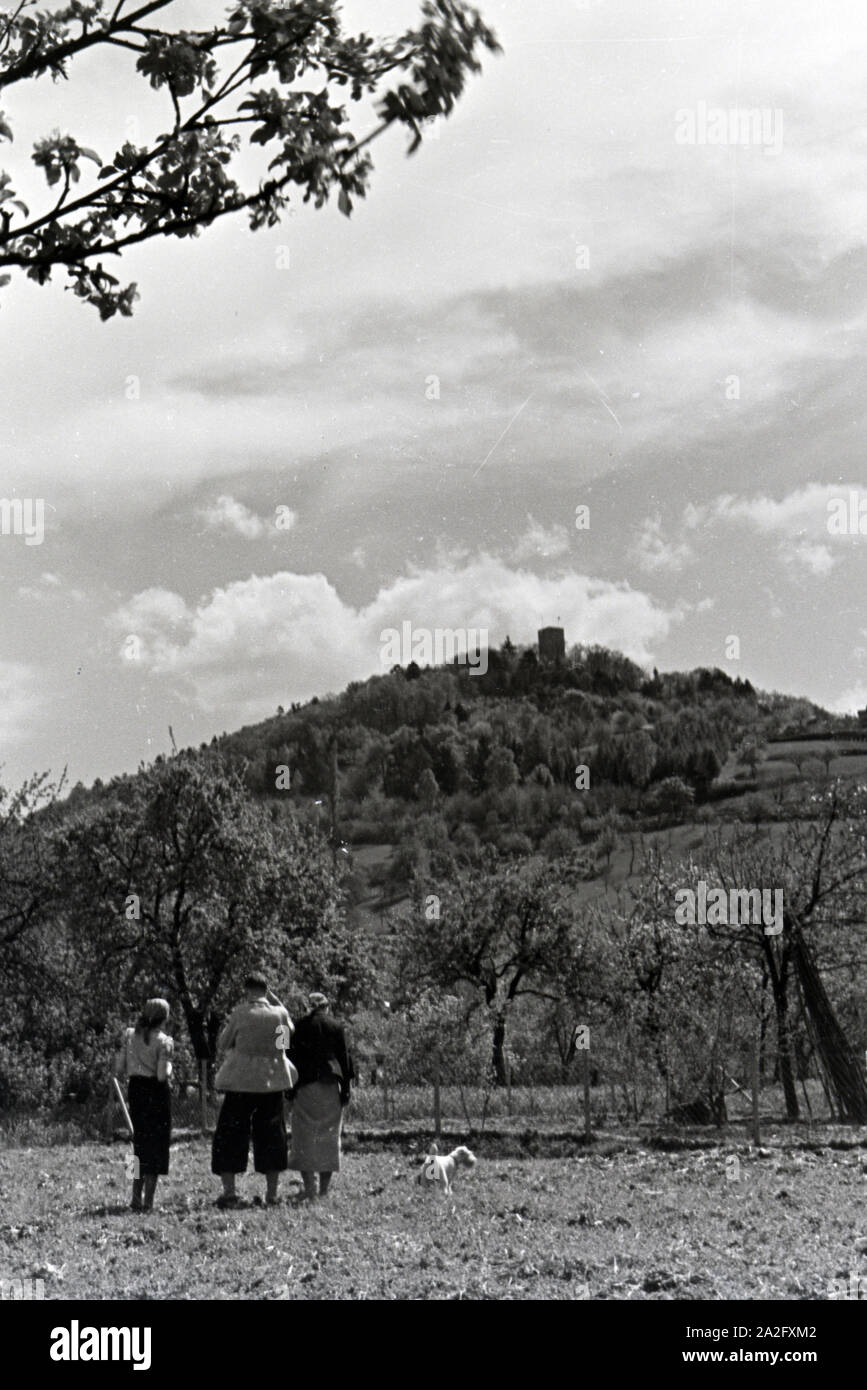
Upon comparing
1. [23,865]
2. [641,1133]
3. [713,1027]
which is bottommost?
[641,1133]

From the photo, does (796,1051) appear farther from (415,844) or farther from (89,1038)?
(415,844)

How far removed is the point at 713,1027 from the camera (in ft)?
76.0

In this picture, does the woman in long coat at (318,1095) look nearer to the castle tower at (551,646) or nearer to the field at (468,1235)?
the field at (468,1235)

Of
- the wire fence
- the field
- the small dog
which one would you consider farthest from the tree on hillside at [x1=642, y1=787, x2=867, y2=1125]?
the small dog

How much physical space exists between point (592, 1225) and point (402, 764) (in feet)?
482

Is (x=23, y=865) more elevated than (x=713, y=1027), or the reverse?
(x=23, y=865)

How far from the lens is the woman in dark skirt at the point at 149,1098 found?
12.2 meters

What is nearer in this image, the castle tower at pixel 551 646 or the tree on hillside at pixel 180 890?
the tree on hillside at pixel 180 890

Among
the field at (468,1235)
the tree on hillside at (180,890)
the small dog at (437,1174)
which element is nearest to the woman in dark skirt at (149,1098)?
the field at (468,1235)

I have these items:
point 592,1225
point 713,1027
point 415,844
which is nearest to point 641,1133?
point 713,1027

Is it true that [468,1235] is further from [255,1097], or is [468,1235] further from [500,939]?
[500,939]

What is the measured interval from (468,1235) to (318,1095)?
3008 millimetres

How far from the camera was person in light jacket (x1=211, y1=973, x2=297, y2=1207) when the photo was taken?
1208cm
